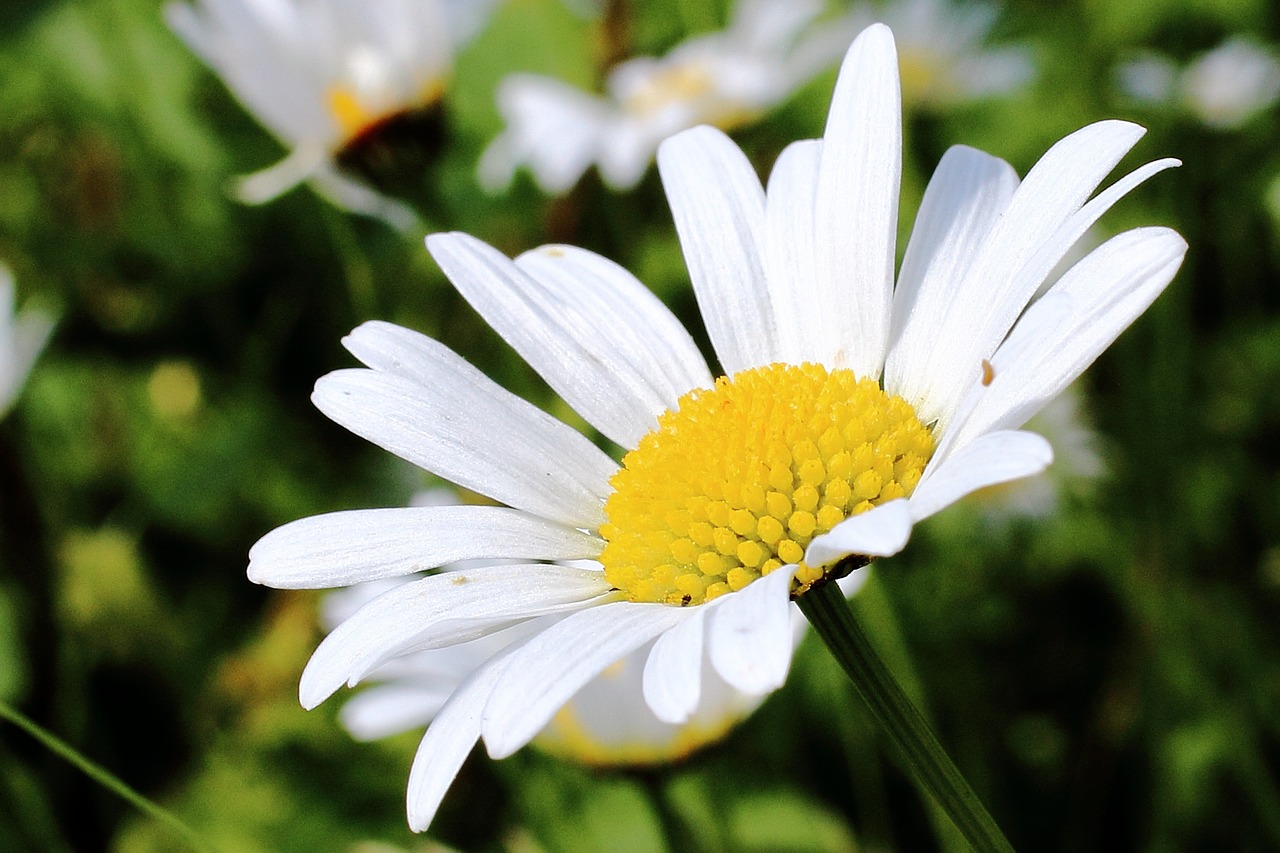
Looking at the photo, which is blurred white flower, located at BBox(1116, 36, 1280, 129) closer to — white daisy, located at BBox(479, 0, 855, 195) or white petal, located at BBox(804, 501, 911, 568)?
white daisy, located at BBox(479, 0, 855, 195)

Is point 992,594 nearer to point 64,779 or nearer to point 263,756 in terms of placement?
point 263,756

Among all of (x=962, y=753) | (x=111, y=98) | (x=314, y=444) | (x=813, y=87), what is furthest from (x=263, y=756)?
(x=813, y=87)

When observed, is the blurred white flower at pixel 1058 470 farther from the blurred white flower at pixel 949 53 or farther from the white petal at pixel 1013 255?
the white petal at pixel 1013 255

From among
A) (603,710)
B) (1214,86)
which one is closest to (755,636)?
(603,710)

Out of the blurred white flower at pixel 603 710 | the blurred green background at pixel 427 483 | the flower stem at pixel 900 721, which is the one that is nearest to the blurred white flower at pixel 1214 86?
the blurred green background at pixel 427 483

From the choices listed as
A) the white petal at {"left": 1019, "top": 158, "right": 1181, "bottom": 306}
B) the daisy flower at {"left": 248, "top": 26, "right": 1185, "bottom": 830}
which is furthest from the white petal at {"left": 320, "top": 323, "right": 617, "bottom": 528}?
the white petal at {"left": 1019, "top": 158, "right": 1181, "bottom": 306}

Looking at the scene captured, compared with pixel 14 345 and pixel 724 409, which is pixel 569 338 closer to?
pixel 724 409

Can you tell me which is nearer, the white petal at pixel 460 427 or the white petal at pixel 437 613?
the white petal at pixel 437 613
